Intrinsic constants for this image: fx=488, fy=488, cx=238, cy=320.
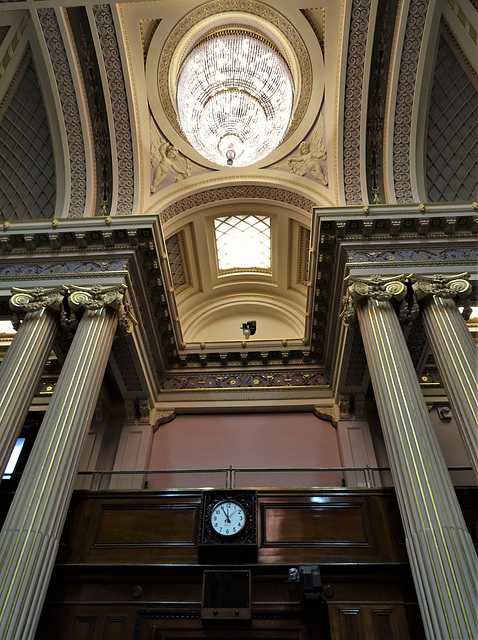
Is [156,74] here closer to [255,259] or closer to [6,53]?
[6,53]

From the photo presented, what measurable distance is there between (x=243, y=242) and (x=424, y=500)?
23.9ft

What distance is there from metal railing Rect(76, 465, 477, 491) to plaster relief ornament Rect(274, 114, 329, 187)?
5.18 metres

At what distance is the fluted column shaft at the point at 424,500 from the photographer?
4.19 m

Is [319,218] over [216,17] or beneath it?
beneath

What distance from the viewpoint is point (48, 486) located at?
16.7 feet

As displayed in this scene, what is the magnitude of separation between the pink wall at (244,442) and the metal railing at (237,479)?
148mm

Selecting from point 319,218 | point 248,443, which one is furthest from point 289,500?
point 319,218

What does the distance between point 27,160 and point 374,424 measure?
7927 mm

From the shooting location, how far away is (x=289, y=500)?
19.5ft

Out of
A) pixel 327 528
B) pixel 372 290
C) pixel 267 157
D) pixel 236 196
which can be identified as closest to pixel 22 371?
pixel 327 528

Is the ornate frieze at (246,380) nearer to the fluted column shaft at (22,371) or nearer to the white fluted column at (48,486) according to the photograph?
the white fluted column at (48,486)

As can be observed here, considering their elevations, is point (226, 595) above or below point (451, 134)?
below

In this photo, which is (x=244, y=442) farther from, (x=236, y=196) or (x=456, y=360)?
(x=236, y=196)

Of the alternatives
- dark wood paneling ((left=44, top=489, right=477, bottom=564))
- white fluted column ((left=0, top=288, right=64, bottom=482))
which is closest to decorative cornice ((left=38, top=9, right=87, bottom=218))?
white fluted column ((left=0, top=288, right=64, bottom=482))
